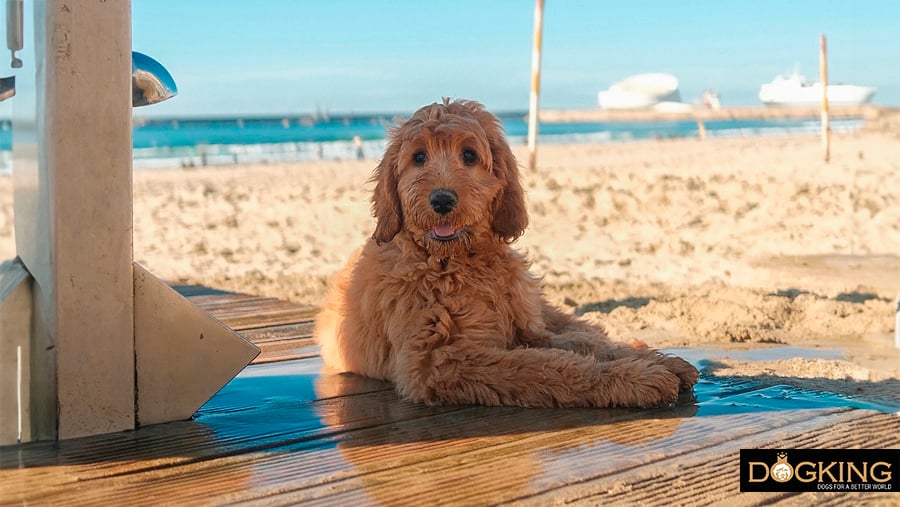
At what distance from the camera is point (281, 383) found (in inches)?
162

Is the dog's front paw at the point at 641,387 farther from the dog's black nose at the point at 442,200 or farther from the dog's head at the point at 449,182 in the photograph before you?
the dog's black nose at the point at 442,200

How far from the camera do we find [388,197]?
3951mm

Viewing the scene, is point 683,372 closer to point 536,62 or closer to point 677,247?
point 677,247

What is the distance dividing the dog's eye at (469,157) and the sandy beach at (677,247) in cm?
65

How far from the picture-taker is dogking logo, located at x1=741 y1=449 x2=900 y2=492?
104 inches

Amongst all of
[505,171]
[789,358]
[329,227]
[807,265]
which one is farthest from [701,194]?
[505,171]

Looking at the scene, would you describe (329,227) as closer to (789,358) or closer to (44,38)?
(789,358)

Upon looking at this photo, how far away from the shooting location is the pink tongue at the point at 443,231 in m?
3.80

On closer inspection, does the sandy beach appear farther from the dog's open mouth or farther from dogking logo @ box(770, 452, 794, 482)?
dogking logo @ box(770, 452, 794, 482)

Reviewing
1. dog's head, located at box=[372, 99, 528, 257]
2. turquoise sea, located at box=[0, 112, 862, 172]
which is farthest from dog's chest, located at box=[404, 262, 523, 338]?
turquoise sea, located at box=[0, 112, 862, 172]

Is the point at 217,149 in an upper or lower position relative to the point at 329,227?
upper

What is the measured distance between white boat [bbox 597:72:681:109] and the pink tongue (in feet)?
313

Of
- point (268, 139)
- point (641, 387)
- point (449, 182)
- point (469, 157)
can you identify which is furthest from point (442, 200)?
point (268, 139)

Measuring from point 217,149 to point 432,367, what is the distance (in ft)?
117
